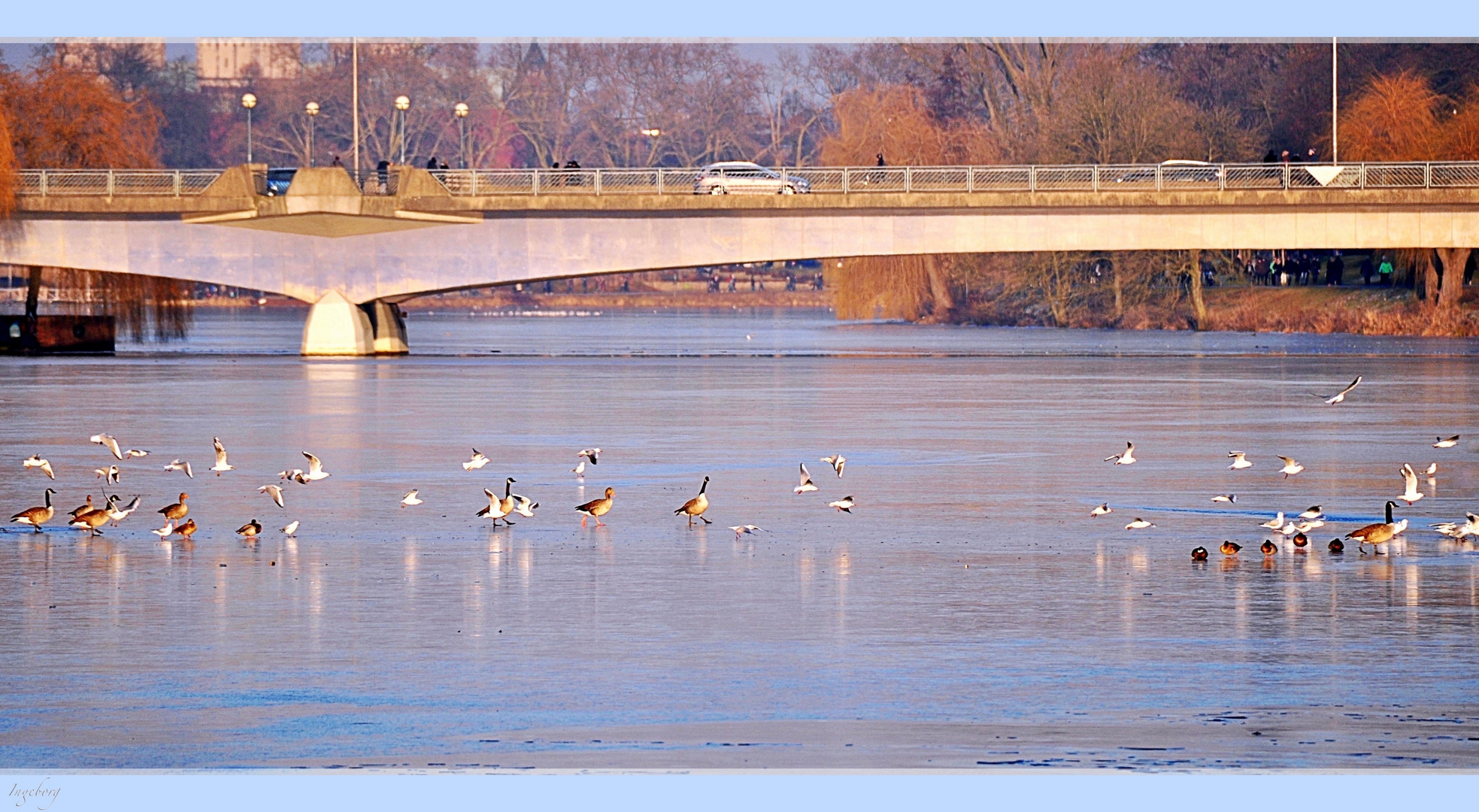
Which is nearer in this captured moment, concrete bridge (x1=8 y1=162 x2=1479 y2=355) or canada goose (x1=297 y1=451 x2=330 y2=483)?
canada goose (x1=297 y1=451 x2=330 y2=483)

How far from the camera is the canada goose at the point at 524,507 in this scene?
1938 cm

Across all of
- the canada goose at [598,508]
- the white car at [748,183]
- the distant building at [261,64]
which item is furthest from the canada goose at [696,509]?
the distant building at [261,64]

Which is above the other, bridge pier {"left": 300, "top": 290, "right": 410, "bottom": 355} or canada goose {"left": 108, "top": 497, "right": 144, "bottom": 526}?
bridge pier {"left": 300, "top": 290, "right": 410, "bottom": 355}

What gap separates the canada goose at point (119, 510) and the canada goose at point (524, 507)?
11.2 ft

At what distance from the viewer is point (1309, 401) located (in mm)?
38344

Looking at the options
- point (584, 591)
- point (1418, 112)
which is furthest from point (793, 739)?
point (1418, 112)

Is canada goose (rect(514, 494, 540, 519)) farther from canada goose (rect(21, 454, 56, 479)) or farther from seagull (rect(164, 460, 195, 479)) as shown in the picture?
canada goose (rect(21, 454, 56, 479))

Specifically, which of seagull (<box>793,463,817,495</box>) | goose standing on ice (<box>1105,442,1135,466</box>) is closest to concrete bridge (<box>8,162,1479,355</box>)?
goose standing on ice (<box>1105,442,1135,466</box>)

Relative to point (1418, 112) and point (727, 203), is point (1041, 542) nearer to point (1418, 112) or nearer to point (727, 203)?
point (727, 203)

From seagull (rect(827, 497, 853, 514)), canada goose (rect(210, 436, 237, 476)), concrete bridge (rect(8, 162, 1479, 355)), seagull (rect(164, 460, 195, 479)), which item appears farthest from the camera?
concrete bridge (rect(8, 162, 1479, 355))

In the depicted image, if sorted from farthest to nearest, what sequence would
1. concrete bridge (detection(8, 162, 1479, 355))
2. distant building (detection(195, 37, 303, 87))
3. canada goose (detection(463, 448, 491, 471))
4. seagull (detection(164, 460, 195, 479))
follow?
distant building (detection(195, 37, 303, 87)), concrete bridge (detection(8, 162, 1479, 355)), seagull (detection(164, 460, 195, 479)), canada goose (detection(463, 448, 491, 471))

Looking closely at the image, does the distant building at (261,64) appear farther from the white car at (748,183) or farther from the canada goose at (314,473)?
the canada goose at (314,473)

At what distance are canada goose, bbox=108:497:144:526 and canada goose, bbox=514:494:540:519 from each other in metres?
3.41

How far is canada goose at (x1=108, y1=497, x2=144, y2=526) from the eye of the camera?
19.1 meters
